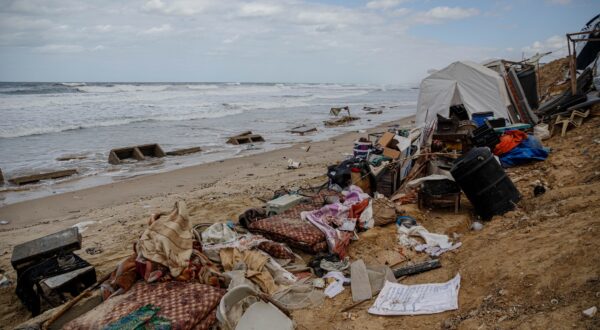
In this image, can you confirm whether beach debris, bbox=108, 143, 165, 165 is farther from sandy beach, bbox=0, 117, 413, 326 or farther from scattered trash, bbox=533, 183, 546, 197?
scattered trash, bbox=533, 183, 546, 197

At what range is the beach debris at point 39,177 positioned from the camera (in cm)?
990

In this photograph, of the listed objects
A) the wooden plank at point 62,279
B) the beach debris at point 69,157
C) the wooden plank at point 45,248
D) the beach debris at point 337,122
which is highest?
the beach debris at point 337,122

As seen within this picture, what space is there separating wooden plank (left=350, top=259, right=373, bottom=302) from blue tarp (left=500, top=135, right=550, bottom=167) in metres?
4.36

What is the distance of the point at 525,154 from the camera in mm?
7160

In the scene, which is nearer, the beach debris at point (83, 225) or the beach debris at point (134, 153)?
the beach debris at point (83, 225)

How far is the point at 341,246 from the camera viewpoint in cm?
486

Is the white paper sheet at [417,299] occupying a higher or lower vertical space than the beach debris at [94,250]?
higher

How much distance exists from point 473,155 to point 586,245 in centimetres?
228

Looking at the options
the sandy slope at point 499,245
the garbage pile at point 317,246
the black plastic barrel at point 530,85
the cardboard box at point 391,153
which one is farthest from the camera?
the black plastic barrel at point 530,85

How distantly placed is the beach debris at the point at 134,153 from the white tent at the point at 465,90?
8741 millimetres

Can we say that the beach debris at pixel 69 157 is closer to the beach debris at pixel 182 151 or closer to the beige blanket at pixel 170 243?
the beach debris at pixel 182 151

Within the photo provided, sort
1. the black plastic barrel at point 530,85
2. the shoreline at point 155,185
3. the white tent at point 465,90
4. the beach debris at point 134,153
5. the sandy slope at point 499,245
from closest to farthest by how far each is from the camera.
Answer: the sandy slope at point 499,245 < the shoreline at point 155,185 < the white tent at point 465,90 < the beach debris at point 134,153 < the black plastic barrel at point 530,85

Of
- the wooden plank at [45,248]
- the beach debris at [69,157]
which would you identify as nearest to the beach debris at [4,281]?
the wooden plank at [45,248]

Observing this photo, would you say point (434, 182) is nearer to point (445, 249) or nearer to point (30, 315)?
point (445, 249)
